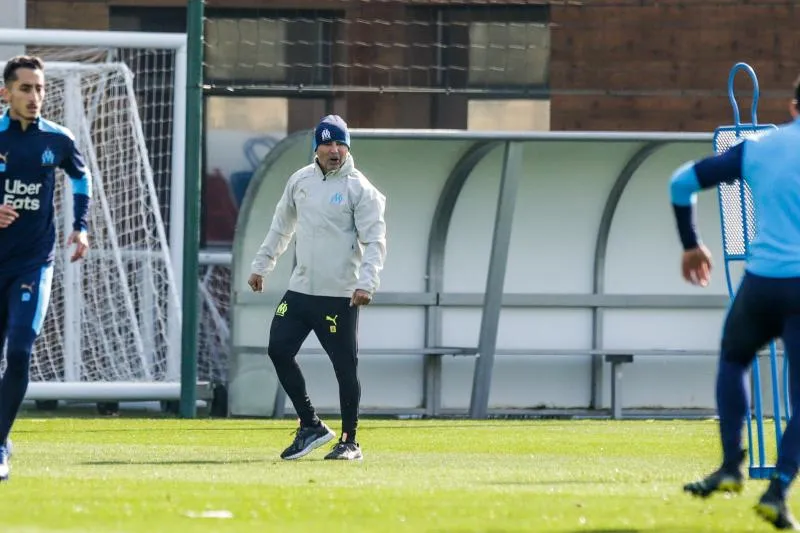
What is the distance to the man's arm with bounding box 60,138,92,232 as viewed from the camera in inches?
352

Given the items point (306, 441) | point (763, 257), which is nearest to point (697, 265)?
point (763, 257)

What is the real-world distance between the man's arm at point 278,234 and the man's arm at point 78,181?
1.65 m

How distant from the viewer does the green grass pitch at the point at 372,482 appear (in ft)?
21.9

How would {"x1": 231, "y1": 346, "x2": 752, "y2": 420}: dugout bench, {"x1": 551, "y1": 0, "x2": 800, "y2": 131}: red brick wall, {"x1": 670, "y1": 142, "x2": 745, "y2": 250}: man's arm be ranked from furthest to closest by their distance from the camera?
{"x1": 551, "y1": 0, "x2": 800, "y2": 131}: red brick wall → {"x1": 231, "y1": 346, "x2": 752, "y2": 420}: dugout bench → {"x1": 670, "y1": 142, "x2": 745, "y2": 250}: man's arm

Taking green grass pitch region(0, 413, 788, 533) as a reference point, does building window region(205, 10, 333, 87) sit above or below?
above

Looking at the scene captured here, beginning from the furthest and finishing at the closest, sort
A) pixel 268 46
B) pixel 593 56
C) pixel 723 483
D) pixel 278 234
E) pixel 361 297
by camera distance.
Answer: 1. pixel 593 56
2. pixel 268 46
3. pixel 278 234
4. pixel 361 297
5. pixel 723 483

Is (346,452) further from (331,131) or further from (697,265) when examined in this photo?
(697,265)

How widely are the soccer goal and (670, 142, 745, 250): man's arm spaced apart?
8.58 meters

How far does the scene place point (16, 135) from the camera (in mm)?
8742

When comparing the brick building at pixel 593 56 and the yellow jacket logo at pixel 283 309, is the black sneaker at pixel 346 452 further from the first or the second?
the brick building at pixel 593 56

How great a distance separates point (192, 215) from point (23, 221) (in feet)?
19.9

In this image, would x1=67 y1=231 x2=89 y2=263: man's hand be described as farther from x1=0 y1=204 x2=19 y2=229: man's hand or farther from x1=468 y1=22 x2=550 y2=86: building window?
x1=468 y1=22 x2=550 y2=86: building window

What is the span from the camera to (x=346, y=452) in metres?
10.2

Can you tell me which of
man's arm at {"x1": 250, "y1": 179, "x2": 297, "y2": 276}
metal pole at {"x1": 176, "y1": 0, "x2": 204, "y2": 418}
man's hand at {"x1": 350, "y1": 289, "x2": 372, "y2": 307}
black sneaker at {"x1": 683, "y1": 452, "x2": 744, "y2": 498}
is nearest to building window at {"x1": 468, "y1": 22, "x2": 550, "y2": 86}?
metal pole at {"x1": 176, "y1": 0, "x2": 204, "y2": 418}
